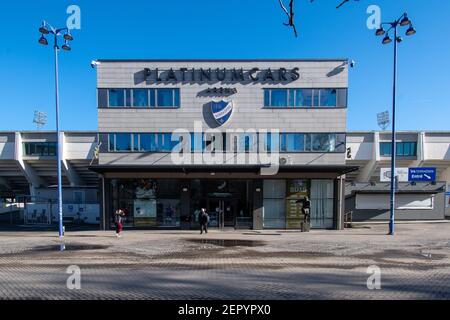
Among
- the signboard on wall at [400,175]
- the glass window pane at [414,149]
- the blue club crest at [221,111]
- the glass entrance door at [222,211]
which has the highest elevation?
the blue club crest at [221,111]

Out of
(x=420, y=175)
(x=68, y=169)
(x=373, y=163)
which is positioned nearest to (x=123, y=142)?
(x=68, y=169)

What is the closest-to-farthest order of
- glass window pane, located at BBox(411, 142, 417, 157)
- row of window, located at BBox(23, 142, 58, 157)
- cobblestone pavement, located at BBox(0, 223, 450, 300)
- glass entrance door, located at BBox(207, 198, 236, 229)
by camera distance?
cobblestone pavement, located at BBox(0, 223, 450, 300)
glass entrance door, located at BBox(207, 198, 236, 229)
row of window, located at BBox(23, 142, 58, 157)
glass window pane, located at BBox(411, 142, 417, 157)

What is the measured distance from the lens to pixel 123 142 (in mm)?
19609

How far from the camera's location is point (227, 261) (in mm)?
9969

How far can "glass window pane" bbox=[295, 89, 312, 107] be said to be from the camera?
19.7m

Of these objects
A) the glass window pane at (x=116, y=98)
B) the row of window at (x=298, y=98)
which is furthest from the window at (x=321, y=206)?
the glass window pane at (x=116, y=98)

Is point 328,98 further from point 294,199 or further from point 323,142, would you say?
point 294,199

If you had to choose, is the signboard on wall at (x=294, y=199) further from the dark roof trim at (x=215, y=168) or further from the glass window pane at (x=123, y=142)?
the glass window pane at (x=123, y=142)

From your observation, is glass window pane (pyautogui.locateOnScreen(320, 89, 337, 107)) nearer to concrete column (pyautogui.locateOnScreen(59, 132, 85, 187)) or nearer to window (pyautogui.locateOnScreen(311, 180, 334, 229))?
window (pyautogui.locateOnScreen(311, 180, 334, 229))

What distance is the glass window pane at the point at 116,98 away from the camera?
64.2 ft

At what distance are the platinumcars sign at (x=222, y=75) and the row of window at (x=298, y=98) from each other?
3.12 ft

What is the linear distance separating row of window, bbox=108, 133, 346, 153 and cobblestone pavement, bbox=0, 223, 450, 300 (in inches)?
271

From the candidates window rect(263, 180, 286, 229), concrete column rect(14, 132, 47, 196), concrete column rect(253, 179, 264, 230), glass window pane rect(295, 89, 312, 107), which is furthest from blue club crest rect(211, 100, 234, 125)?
concrete column rect(14, 132, 47, 196)

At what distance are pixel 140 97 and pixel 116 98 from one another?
1709 millimetres
